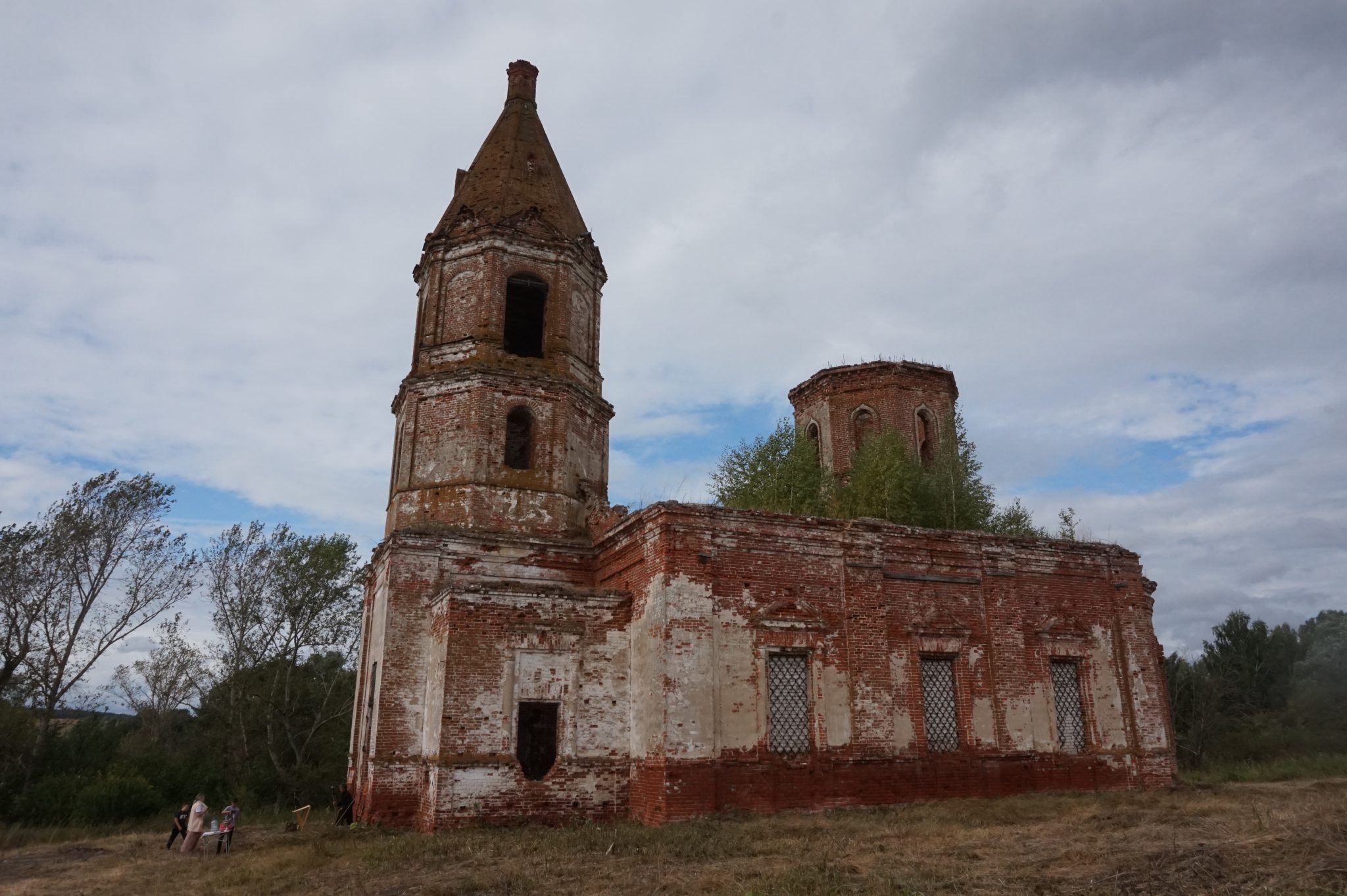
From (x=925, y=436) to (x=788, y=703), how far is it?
15.2 metres

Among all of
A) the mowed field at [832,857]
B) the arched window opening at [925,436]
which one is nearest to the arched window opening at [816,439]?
the arched window opening at [925,436]

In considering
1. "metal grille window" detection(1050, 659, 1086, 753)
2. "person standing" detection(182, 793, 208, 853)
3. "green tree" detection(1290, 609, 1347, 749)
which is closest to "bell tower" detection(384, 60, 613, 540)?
"person standing" detection(182, 793, 208, 853)

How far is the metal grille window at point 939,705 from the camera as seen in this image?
16172 millimetres

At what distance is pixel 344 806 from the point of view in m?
16.1

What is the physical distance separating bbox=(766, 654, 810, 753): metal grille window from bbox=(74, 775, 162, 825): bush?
20.1 meters

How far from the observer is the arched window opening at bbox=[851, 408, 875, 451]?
28438 mm

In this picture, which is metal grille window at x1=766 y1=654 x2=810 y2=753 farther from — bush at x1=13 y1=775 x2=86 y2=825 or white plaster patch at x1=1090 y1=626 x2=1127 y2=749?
bush at x1=13 y1=775 x2=86 y2=825

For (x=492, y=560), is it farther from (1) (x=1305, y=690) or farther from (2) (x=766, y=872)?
(1) (x=1305, y=690)

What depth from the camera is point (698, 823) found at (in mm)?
13008

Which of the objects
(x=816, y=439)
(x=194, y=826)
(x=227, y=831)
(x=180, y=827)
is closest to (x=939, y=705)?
(x=227, y=831)

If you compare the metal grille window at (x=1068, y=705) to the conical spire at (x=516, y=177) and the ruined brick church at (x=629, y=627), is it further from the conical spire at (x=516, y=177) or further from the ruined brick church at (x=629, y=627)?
the conical spire at (x=516, y=177)

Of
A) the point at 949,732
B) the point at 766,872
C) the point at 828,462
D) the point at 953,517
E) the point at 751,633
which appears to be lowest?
the point at 766,872

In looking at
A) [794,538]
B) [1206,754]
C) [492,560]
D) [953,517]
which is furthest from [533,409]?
[1206,754]

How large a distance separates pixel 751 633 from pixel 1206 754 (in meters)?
31.1
